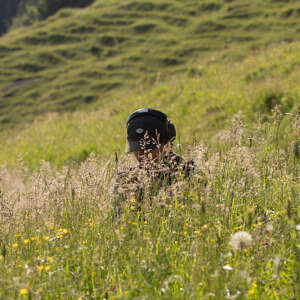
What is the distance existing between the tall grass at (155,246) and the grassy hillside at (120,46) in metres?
18.9

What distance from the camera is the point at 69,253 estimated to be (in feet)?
9.14

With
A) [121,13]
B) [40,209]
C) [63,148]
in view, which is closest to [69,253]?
[40,209]

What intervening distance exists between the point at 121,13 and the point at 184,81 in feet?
86.2

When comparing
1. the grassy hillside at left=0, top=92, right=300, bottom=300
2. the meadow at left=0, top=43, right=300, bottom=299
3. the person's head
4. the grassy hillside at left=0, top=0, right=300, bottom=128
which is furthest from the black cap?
the grassy hillside at left=0, top=0, right=300, bottom=128

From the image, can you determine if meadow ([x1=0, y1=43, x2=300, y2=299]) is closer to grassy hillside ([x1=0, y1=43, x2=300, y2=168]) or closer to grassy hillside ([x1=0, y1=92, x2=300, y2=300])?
grassy hillside ([x1=0, y1=92, x2=300, y2=300])

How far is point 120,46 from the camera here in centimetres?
3409

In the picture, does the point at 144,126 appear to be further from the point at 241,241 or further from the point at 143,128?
the point at 241,241

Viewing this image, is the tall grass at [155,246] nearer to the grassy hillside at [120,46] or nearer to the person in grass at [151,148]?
the person in grass at [151,148]

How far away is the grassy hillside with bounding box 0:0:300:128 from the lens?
87.0 feet

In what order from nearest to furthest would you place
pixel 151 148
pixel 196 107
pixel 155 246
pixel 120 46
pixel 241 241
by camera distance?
pixel 241 241, pixel 155 246, pixel 151 148, pixel 196 107, pixel 120 46

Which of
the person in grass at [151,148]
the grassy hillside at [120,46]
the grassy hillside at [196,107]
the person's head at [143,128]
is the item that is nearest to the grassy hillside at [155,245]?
the person in grass at [151,148]

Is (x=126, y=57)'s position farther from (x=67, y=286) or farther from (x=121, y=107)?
(x=67, y=286)

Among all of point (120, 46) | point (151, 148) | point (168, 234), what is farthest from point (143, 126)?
point (120, 46)

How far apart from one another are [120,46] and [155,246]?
32.8 metres
